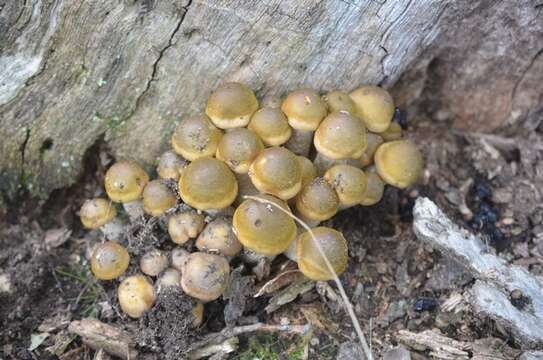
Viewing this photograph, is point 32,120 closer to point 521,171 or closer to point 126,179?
point 126,179

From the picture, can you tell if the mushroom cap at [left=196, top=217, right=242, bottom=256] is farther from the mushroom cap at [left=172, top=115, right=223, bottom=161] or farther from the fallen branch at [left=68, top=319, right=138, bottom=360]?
the fallen branch at [left=68, top=319, right=138, bottom=360]

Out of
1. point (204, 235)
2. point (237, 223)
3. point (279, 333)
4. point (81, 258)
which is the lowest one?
point (81, 258)

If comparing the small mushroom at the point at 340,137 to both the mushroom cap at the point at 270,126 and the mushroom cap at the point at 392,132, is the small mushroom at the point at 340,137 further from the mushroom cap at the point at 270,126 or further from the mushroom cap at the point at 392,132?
the mushroom cap at the point at 392,132

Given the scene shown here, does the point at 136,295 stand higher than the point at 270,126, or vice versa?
the point at 270,126

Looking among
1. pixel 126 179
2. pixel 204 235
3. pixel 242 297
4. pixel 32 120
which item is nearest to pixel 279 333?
pixel 242 297

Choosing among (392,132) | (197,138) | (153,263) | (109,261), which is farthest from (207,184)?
(392,132)

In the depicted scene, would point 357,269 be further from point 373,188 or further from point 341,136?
point 341,136
